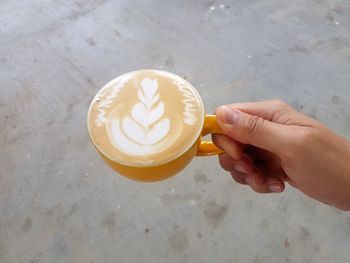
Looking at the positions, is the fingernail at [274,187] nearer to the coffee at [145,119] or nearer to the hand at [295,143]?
the hand at [295,143]

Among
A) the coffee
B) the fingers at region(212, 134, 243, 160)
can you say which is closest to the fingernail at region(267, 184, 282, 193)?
the fingers at region(212, 134, 243, 160)

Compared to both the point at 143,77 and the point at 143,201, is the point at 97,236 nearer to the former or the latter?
the point at 143,201

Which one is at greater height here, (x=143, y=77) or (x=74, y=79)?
(x=143, y=77)

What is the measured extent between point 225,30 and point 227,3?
185 mm

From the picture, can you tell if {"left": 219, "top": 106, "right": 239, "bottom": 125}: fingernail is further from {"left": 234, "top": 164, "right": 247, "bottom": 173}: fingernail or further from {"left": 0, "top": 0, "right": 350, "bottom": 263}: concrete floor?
{"left": 0, "top": 0, "right": 350, "bottom": 263}: concrete floor

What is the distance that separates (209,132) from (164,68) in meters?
0.78

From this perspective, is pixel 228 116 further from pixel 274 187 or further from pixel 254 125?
pixel 274 187

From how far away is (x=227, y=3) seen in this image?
172 cm

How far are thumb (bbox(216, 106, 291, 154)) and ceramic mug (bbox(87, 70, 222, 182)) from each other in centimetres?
2

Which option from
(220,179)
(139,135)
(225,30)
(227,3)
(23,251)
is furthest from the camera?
(227,3)

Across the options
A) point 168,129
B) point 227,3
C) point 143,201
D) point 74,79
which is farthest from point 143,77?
point 227,3

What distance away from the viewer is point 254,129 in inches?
28.6

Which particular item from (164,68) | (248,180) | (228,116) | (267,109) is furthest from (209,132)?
(164,68)

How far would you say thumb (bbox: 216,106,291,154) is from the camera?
2.35 feet
